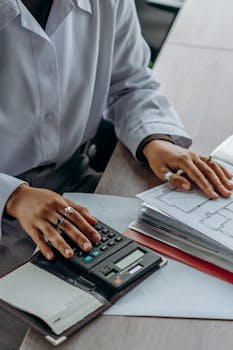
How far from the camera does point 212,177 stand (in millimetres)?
1096

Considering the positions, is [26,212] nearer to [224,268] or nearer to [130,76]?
[224,268]

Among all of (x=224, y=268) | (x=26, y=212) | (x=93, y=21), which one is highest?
→ (x=93, y=21)

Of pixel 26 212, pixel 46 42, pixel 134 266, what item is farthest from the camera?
pixel 46 42

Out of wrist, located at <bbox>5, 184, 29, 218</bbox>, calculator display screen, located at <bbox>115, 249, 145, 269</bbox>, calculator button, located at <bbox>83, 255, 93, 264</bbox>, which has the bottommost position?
wrist, located at <bbox>5, 184, 29, 218</bbox>

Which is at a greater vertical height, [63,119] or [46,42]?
[46,42]

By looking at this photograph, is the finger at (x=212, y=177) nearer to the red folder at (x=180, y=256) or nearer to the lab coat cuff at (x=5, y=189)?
the red folder at (x=180, y=256)

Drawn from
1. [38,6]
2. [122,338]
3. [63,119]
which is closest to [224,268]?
[122,338]

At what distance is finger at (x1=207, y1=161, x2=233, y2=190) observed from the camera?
1091mm

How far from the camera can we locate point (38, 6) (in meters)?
1.19

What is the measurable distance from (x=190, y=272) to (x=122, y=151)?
42 cm

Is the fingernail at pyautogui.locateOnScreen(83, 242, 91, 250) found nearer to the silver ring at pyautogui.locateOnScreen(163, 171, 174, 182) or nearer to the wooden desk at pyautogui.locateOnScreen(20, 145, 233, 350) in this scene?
the wooden desk at pyautogui.locateOnScreen(20, 145, 233, 350)

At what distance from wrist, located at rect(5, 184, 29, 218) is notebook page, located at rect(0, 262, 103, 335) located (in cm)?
16

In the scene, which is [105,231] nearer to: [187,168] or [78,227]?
[78,227]

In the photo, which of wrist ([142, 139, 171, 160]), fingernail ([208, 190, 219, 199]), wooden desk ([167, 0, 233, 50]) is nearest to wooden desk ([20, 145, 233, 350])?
fingernail ([208, 190, 219, 199])
